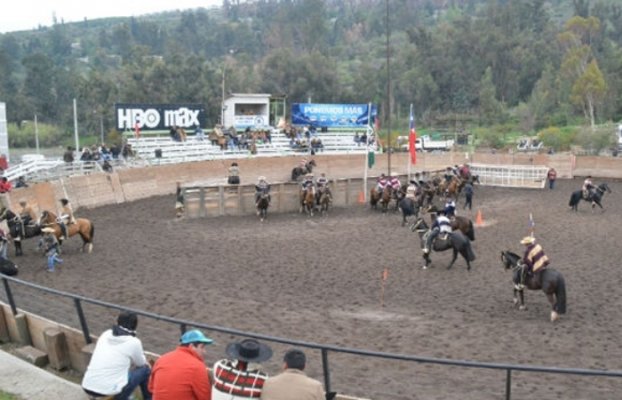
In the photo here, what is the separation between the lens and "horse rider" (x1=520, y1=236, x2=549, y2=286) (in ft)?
45.9

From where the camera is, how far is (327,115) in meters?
48.5

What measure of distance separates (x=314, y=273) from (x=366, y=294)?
240 centimetres

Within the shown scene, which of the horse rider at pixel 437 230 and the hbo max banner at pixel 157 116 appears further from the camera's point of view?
the hbo max banner at pixel 157 116

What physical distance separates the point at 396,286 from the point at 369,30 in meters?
187

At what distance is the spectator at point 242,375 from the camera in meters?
6.19

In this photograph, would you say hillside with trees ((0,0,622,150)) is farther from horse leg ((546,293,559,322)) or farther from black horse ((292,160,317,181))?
horse leg ((546,293,559,322))

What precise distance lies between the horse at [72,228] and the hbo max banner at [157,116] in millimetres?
20239

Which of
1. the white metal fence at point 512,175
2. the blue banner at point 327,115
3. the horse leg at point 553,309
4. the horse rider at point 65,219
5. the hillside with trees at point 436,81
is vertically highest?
the hillside with trees at point 436,81

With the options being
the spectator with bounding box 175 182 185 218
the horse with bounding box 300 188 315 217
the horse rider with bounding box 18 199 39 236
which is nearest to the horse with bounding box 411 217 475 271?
the horse with bounding box 300 188 315 217

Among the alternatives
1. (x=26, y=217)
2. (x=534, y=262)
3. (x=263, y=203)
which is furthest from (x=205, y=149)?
(x=534, y=262)

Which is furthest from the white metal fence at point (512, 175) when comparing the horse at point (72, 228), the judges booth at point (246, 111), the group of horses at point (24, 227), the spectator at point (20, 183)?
the group of horses at point (24, 227)

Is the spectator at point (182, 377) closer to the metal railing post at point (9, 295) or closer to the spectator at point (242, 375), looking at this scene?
the spectator at point (242, 375)

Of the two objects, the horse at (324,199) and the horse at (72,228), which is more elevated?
the horse at (72,228)

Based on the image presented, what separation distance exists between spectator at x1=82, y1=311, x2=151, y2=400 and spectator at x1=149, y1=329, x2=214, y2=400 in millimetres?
786
